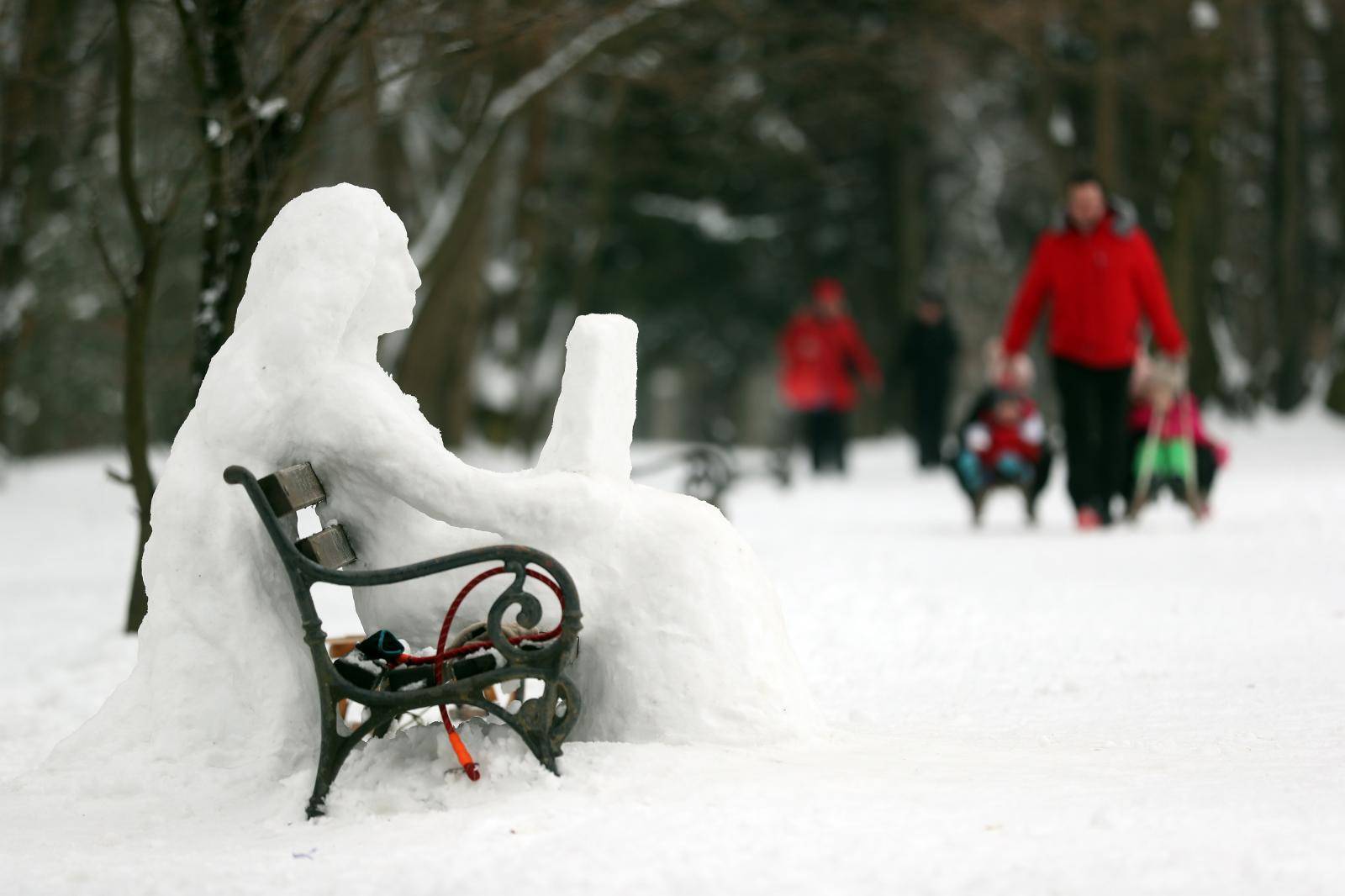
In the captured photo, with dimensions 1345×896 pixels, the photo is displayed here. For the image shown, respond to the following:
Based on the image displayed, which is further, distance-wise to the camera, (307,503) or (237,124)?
(237,124)

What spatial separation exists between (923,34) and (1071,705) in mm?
13493

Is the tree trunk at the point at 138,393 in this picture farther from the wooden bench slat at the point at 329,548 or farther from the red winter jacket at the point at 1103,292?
the red winter jacket at the point at 1103,292

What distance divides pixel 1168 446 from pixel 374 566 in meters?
8.73

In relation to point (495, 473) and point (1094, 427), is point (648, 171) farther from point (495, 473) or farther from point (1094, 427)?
point (495, 473)

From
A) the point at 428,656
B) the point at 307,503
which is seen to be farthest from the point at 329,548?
the point at 428,656

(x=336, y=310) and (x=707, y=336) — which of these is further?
(x=707, y=336)

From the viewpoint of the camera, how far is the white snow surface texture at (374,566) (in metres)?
4.77

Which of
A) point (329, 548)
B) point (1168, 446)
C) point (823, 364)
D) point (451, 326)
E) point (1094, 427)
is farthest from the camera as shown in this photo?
point (823, 364)

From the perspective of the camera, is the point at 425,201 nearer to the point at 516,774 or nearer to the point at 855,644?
the point at 855,644

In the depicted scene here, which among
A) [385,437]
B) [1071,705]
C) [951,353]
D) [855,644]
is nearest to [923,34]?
[951,353]

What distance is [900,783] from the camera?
4.40 metres

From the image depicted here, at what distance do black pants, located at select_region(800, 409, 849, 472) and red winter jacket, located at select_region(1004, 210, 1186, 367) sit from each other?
28.3ft

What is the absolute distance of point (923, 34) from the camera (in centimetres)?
1850

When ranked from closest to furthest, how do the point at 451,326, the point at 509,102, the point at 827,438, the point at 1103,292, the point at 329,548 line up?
the point at 329,548 → the point at 1103,292 → the point at 509,102 → the point at 451,326 → the point at 827,438
